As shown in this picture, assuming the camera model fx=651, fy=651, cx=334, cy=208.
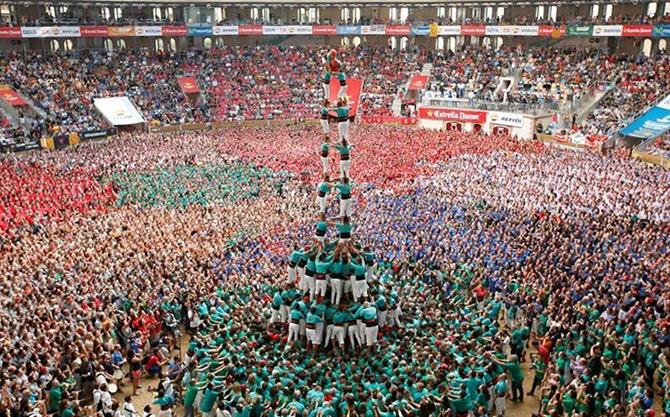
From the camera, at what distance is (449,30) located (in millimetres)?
58906

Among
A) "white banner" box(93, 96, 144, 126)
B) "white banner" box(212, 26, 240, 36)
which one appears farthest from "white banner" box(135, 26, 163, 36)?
"white banner" box(93, 96, 144, 126)

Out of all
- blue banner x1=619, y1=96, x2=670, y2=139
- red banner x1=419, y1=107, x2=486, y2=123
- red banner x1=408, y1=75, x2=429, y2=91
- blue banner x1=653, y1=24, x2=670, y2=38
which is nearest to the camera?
blue banner x1=619, y1=96, x2=670, y2=139

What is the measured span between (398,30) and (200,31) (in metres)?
18.2

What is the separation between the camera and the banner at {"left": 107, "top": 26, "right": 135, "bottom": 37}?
55.0m

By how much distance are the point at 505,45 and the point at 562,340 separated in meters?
51.7

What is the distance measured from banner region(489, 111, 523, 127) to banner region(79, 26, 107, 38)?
32.7 meters

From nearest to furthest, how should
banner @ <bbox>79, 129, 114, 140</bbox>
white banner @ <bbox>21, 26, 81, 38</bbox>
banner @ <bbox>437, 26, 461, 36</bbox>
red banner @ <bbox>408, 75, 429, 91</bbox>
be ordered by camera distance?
banner @ <bbox>79, 129, 114, 140</bbox> → white banner @ <bbox>21, 26, 81, 38</bbox> → red banner @ <bbox>408, 75, 429, 91</bbox> → banner @ <bbox>437, 26, 461, 36</bbox>

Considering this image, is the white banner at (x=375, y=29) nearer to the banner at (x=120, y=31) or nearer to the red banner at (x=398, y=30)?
the red banner at (x=398, y=30)

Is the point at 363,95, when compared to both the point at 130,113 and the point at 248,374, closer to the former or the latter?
the point at 130,113

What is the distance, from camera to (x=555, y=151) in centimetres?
3581

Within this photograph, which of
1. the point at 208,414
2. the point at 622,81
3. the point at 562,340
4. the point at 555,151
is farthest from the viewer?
the point at 622,81

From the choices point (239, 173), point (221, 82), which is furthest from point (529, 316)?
point (221, 82)

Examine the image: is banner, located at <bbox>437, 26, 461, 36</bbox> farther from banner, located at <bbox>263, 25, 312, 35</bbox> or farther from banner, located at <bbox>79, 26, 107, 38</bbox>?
banner, located at <bbox>79, 26, 107, 38</bbox>

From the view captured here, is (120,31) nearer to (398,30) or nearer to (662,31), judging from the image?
(398,30)
